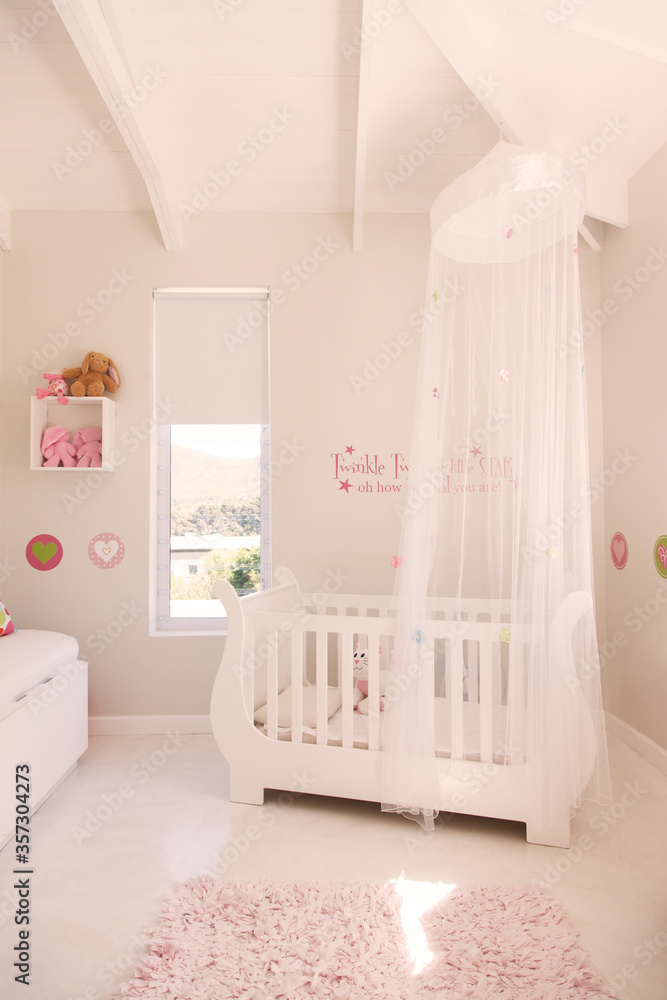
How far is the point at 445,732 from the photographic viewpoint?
2340 mm

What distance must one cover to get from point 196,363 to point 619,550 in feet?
7.84

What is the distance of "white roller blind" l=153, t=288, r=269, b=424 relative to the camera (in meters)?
3.39

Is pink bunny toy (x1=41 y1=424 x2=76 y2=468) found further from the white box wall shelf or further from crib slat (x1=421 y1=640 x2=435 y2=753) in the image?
crib slat (x1=421 y1=640 x2=435 y2=753)

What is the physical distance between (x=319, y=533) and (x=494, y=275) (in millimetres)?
1596

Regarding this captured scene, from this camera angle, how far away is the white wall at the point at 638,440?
2.79 metres

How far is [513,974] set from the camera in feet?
4.89

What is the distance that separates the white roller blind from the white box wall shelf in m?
0.31

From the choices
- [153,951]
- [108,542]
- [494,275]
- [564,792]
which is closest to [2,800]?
[153,951]

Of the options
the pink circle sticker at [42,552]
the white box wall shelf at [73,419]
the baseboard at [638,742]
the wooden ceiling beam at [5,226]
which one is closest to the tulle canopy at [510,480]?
the baseboard at [638,742]

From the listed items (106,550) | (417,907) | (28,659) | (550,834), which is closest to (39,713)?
(28,659)

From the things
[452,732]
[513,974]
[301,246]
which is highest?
[301,246]

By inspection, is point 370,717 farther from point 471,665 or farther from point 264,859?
point 264,859

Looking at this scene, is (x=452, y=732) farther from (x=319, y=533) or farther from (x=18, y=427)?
(x=18, y=427)

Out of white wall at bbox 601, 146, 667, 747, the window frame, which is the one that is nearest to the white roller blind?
the window frame
